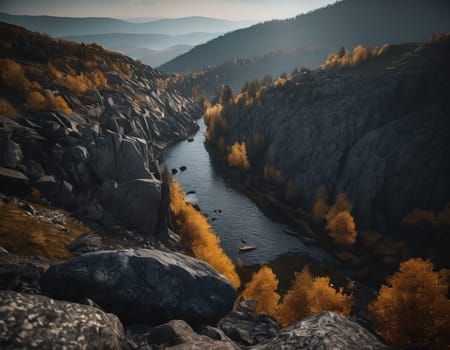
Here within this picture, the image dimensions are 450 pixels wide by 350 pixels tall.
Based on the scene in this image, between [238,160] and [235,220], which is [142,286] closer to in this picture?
[235,220]

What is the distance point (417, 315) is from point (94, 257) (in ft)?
118

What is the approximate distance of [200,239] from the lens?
218 feet

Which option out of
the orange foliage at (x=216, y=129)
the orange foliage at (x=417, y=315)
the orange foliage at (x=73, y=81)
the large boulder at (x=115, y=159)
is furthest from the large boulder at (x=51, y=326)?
the orange foliage at (x=216, y=129)

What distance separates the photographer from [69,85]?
357 ft

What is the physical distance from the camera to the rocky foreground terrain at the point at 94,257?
17281 mm

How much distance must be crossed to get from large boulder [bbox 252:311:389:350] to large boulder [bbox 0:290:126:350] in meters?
11.4

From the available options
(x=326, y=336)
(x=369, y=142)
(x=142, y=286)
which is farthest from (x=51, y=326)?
(x=369, y=142)

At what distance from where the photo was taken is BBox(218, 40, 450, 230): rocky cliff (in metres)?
89.5

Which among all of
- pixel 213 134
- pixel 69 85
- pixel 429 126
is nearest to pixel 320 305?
pixel 429 126

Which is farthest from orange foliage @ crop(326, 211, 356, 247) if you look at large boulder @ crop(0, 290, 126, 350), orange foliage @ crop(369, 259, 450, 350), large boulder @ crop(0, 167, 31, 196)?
large boulder @ crop(0, 167, 31, 196)

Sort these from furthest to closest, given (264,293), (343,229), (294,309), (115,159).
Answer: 1. (343,229)
2. (115,159)
3. (264,293)
4. (294,309)

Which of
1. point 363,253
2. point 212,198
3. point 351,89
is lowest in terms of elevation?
point 363,253

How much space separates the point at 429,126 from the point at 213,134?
99.1m

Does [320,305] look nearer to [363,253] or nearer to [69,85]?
[363,253]
